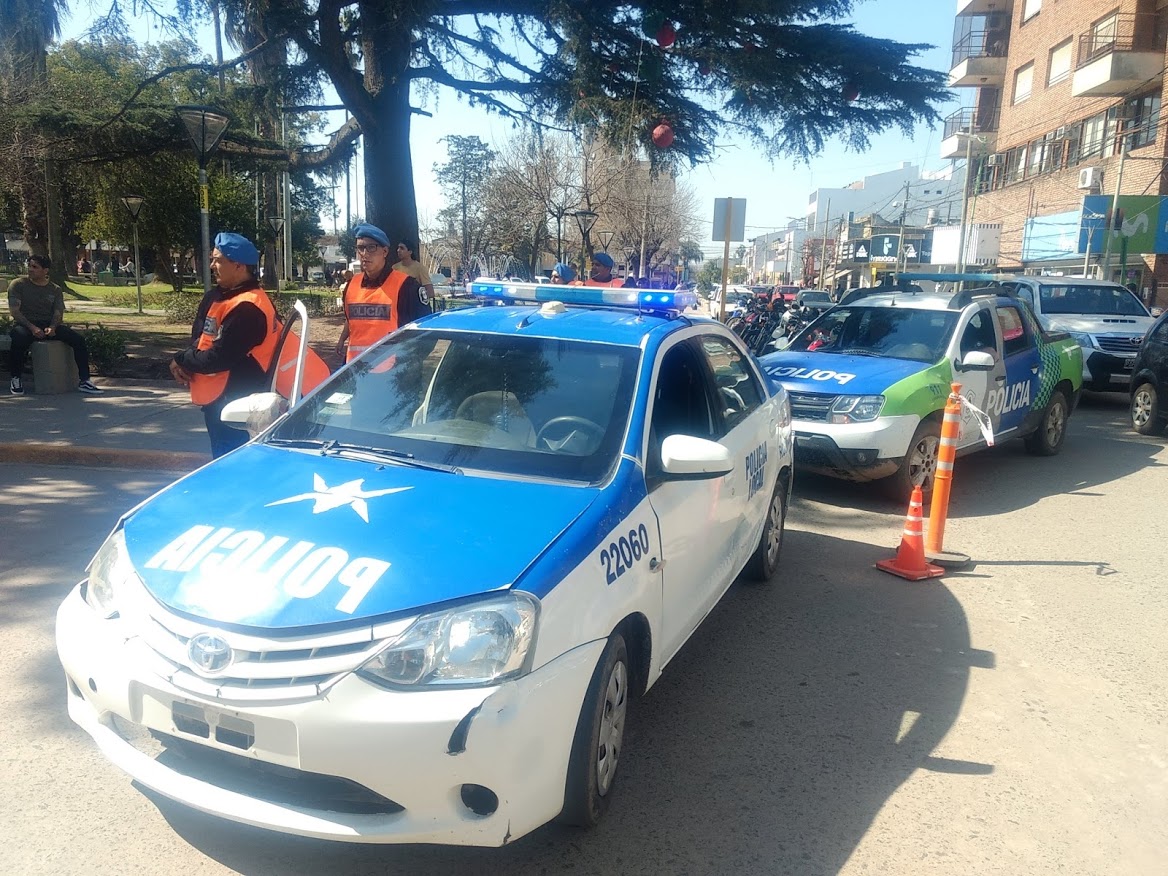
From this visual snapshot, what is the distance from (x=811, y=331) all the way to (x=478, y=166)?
46630mm

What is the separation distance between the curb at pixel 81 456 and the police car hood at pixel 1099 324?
1177 cm

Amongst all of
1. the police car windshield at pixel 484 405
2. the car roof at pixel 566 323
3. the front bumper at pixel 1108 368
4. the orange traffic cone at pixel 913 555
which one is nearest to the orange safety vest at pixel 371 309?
the car roof at pixel 566 323

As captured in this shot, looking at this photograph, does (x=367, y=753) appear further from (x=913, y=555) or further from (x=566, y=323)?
(x=913, y=555)

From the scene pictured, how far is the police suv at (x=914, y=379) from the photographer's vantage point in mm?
7320

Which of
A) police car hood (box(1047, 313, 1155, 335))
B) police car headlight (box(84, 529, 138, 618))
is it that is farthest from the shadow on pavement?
police car hood (box(1047, 313, 1155, 335))

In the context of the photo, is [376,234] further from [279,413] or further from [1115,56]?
[1115,56]

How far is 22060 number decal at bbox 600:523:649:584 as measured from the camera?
300 centimetres

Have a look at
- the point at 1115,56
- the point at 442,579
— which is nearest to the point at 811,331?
the point at 442,579

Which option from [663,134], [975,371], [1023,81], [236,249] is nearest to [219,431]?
[236,249]

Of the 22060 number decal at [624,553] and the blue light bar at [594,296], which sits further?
the blue light bar at [594,296]

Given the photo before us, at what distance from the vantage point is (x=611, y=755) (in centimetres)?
314

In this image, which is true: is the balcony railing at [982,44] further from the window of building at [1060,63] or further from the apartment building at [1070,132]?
the window of building at [1060,63]

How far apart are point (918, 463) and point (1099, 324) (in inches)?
321

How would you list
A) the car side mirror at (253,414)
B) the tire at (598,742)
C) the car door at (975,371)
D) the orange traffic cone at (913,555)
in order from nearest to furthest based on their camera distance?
the tire at (598,742)
the car side mirror at (253,414)
the orange traffic cone at (913,555)
the car door at (975,371)
